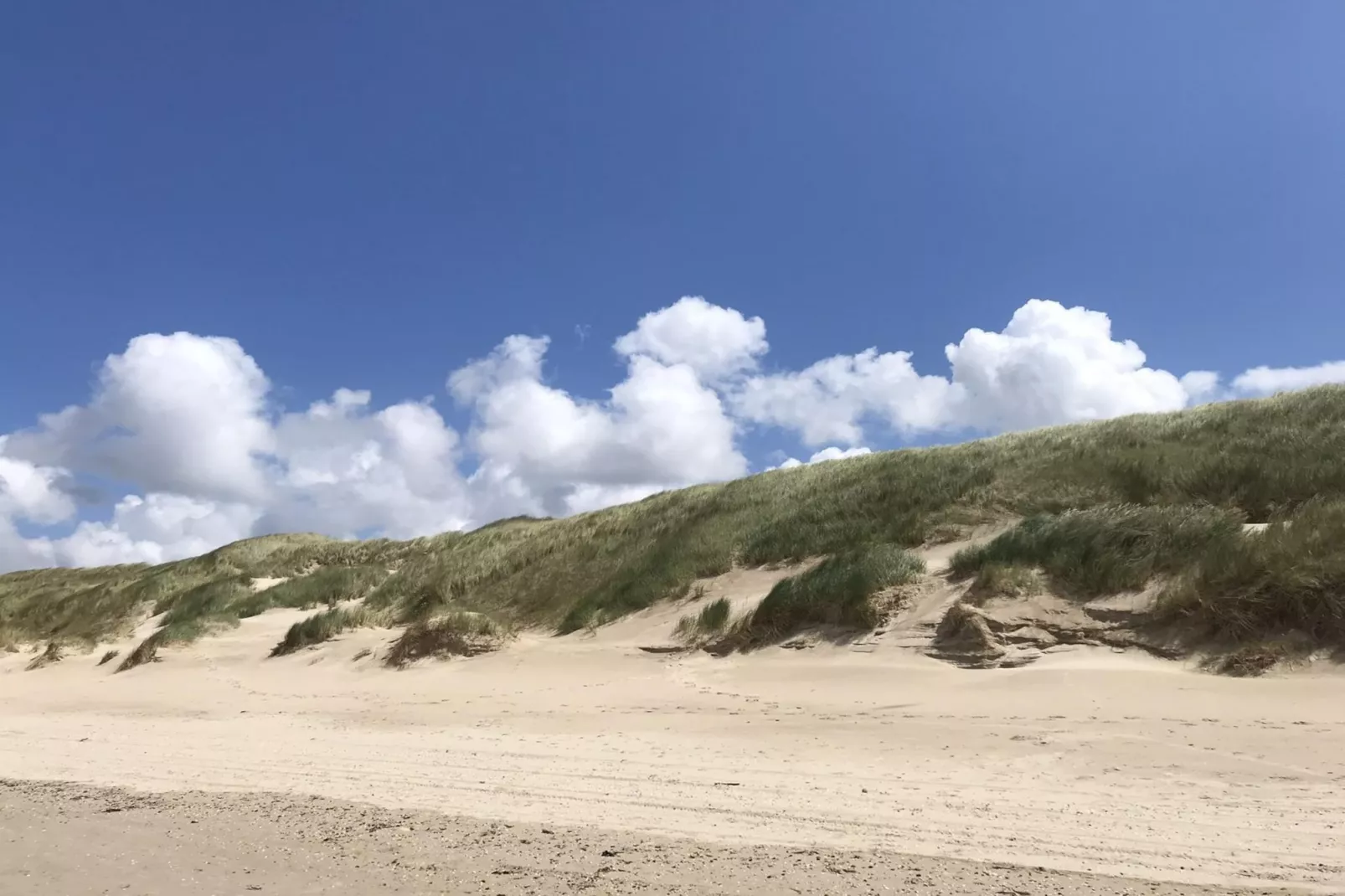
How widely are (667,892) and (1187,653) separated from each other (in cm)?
748

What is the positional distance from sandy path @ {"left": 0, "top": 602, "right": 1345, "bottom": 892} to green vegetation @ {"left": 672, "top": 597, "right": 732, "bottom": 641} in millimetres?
765

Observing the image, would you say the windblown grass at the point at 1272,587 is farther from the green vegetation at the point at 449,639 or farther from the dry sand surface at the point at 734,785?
the green vegetation at the point at 449,639

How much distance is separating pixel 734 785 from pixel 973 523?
9595mm

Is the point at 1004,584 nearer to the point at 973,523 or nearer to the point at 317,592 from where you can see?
the point at 973,523

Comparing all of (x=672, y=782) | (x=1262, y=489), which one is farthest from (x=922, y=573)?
(x=672, y=782)

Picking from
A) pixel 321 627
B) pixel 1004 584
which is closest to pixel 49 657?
pixel 321 627

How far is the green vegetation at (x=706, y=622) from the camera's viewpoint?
13.0 m

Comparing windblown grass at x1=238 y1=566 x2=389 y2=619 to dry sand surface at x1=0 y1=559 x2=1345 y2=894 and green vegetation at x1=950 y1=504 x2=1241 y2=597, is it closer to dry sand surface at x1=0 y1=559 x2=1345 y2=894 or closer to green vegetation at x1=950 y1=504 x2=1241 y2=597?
dry sand surface at x1=0 y1=559 x2=1345 y2=894

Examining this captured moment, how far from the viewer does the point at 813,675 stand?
10484 millimetres

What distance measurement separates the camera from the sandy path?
5211mm

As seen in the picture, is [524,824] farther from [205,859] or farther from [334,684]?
[334,684]

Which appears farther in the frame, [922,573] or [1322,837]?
[922,573]

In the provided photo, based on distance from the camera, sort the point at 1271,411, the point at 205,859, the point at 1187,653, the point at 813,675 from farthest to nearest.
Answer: the point at 1271,411, the point at 813,675, the point at 1187,653, the point at 205,859

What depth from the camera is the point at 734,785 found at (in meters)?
6.61
